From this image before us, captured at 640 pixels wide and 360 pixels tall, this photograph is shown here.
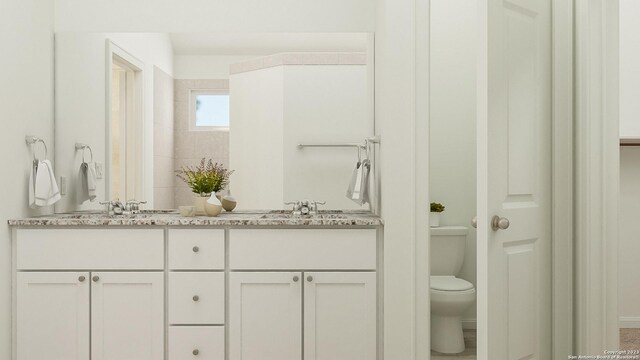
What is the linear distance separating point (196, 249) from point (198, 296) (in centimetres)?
25

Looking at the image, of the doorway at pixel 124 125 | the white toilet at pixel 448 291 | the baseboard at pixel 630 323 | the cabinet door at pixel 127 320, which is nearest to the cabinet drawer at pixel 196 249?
the cabinet door at pixel 127 320

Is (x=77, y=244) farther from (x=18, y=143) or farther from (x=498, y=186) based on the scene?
(x=498, y=186)

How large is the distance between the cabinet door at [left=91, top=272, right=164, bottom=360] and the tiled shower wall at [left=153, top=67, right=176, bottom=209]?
0.60 metres

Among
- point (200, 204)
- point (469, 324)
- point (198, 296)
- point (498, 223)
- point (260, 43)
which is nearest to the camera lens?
point (498, 223)

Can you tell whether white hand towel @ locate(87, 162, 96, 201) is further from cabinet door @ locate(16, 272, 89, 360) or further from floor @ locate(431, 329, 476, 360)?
floor @ locate(431, 329, 476, 360)

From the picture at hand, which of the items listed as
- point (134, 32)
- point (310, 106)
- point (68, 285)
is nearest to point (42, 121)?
point (134, 32)

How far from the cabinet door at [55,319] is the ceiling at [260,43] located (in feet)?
4.89

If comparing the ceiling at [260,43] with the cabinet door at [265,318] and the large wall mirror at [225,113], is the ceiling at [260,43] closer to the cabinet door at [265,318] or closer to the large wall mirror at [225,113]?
the large wall mirror at [225,113]

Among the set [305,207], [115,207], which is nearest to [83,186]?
[115,207]

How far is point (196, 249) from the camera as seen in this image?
8.66ft

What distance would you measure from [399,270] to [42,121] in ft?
7.39

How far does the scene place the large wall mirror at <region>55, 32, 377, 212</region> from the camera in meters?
3.11

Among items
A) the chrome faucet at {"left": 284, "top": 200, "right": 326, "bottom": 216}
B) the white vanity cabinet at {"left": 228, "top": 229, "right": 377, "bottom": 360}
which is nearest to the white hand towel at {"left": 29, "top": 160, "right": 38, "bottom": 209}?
the white vanity cabinet at {"left": 228, "top": 229, "right": 377, "bottom": 360}

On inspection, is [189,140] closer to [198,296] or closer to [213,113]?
[213,113]
